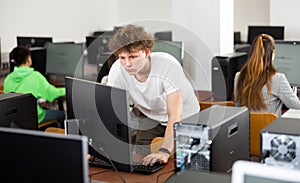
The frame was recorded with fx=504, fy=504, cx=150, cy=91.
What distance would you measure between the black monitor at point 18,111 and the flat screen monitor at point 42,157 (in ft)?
2.70

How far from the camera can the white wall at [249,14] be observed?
7.71 meters

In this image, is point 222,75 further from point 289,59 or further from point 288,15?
point 288,15

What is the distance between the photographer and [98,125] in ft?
7.43

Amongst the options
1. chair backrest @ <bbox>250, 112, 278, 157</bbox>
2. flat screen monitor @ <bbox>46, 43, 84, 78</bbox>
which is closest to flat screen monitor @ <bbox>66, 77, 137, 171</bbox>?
chair backrest @ <bbox>250, 112, 278, 157</bbox>

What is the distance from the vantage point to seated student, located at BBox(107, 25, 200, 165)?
2.59m

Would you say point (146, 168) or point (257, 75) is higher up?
point (257, 75)

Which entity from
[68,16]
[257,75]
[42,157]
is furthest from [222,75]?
[68,16]


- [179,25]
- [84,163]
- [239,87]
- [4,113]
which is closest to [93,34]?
[179,25]

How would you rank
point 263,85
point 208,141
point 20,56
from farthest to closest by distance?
point 20,56
point 263,85
point 208,141

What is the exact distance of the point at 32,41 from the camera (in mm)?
6445

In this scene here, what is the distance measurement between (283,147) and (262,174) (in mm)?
565

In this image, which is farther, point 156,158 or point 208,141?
point 156,158

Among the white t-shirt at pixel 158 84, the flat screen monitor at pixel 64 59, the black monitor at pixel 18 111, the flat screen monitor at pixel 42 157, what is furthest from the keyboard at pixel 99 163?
the flat screen monitor at pixel 64 59

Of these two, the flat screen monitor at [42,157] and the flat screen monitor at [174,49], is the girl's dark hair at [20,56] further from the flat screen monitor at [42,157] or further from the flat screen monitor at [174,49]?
the flat screen monitor at [42,157]
